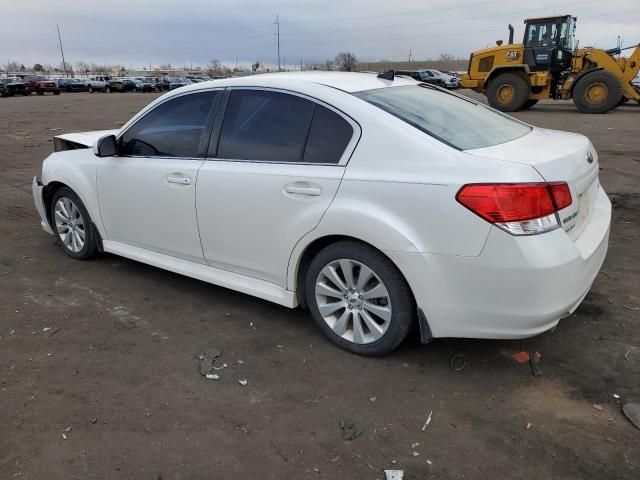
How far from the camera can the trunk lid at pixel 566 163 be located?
9.47 feet

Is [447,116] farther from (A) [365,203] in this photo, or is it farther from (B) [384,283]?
(B) [384,283]

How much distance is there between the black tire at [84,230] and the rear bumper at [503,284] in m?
3.11

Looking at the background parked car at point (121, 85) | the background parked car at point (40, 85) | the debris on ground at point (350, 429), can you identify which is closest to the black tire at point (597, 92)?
the debris on ground at point (350, 429)

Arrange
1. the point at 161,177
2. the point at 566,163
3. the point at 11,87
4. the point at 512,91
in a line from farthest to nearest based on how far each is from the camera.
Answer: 1. the point at 11,87
2. the point at 512,91
3. the point at 161,177
4. the point at 566,163

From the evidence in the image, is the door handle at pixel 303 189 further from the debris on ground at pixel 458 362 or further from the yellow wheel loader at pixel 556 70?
the yellow wheel loader at pixel 556 70

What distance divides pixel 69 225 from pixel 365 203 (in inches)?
131

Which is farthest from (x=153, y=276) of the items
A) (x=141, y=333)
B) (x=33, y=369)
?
(x=33, y=369)

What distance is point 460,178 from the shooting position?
280 centimetres

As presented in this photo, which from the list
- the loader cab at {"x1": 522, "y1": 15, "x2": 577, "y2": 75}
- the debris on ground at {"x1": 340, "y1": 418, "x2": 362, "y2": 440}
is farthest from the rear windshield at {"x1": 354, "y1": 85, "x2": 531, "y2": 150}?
the loader cab at {"x1": 522, "y1": 15, "x2": 577, "y2": 75}

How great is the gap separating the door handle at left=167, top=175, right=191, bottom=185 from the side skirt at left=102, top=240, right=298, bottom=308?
0.61 meters

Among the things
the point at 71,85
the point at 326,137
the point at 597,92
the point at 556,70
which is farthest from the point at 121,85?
the point at 326,137

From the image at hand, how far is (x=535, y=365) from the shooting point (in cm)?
326

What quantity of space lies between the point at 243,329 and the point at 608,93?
63.8 ft

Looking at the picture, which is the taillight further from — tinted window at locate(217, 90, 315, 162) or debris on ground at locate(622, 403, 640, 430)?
tinted window at locate(217, 90, 315, 162)
